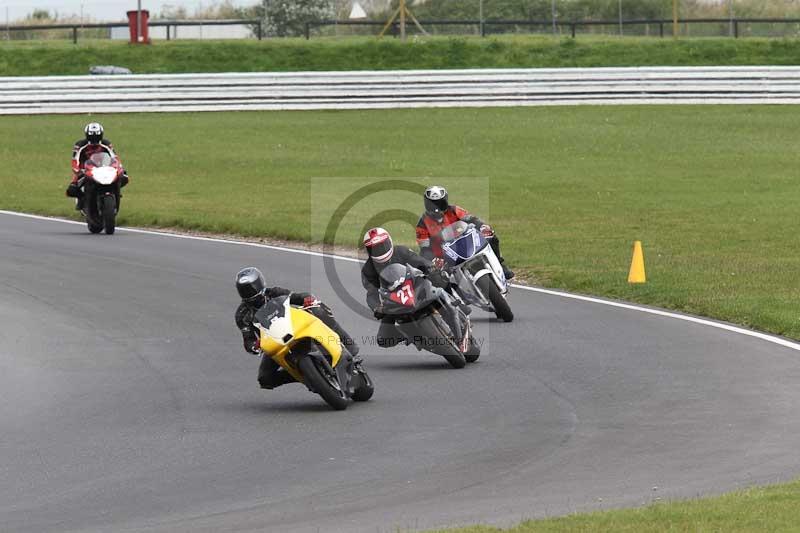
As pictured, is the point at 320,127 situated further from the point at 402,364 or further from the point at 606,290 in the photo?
the point at 402,364

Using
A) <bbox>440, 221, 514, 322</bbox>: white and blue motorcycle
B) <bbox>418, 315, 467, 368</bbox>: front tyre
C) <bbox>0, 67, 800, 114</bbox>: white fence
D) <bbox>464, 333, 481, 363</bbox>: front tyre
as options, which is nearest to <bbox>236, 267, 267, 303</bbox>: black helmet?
<bbox>418, 315, 467, 368</bbox>: front tyre

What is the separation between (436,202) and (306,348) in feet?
16.7

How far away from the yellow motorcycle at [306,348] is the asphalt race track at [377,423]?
0.84 ft

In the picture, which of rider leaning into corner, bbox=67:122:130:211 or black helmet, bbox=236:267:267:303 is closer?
black helmet, bbox=236:267:267:303

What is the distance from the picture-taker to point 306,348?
12844 mm

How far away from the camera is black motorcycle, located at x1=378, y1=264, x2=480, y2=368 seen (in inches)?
575

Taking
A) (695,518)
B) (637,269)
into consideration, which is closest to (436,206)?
(637,269)

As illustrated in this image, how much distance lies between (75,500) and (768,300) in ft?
35.6

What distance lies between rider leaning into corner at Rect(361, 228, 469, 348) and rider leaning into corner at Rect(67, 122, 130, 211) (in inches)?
478

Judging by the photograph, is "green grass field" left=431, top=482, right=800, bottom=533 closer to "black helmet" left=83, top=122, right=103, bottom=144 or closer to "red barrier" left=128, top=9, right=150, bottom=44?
"black helmet" left=83, top=122, right=103, bottom=144

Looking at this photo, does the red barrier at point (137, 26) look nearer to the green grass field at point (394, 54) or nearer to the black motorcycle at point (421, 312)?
the green grass field at point (394, 54)

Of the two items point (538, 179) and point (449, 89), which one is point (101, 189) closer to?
point (538, 179)

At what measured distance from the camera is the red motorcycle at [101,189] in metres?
25.9

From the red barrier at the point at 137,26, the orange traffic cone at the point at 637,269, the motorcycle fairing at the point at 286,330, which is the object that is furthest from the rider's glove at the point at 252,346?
the red barrier at the point at 137,26
